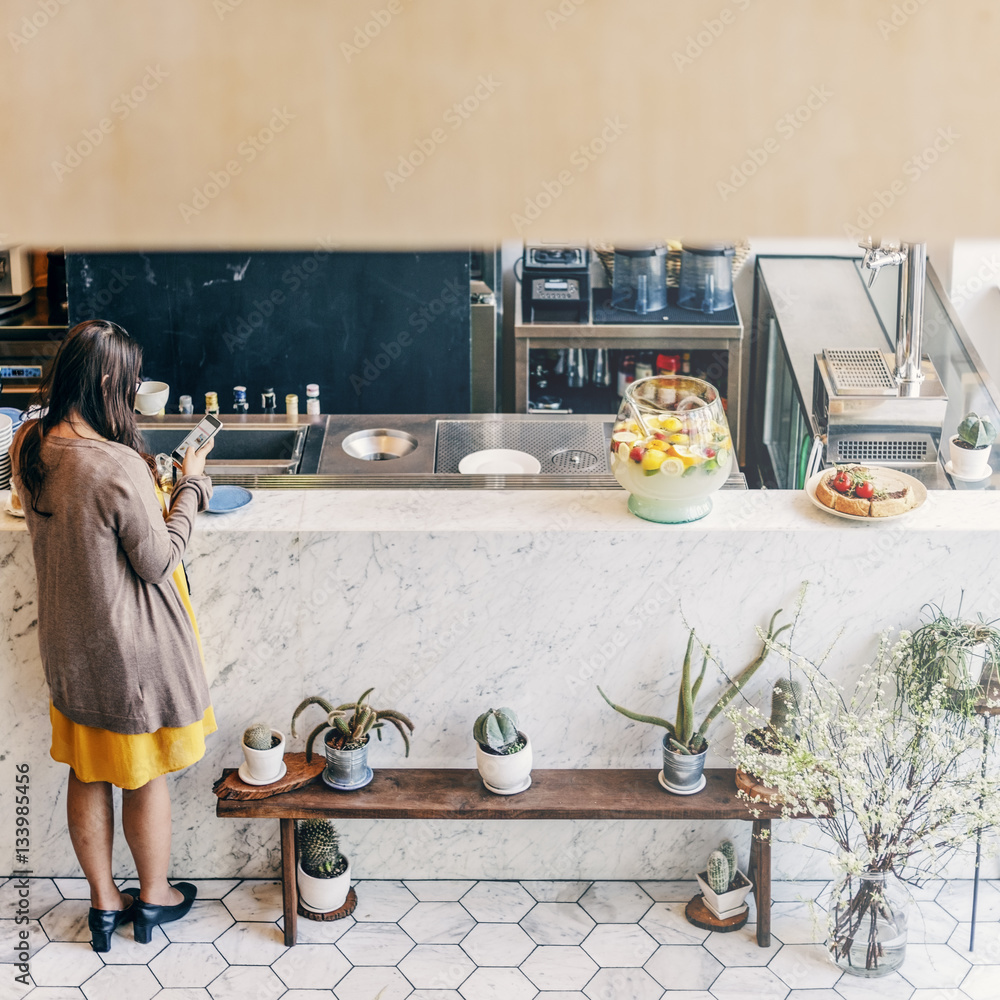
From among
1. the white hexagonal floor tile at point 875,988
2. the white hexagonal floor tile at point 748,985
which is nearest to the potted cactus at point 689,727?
the white hexagonal floor tile at point 748,985

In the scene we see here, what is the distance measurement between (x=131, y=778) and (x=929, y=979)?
5.73ft

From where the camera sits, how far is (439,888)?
2.84 metres

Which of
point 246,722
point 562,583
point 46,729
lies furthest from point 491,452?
point 46,729

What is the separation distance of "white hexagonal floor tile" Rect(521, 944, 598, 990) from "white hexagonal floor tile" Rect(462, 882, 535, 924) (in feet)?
0.42

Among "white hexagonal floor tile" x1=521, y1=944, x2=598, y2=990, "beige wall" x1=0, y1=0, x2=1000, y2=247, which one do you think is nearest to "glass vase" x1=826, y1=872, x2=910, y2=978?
"white hexagonal floor tile" x1=521, y1=944, x2=598, y2=990

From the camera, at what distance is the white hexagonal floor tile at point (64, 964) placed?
2.56 metres

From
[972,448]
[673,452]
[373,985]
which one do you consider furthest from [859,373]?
[373,985]

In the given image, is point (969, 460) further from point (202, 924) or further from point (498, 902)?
point (202, 924)

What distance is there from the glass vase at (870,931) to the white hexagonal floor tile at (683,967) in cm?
27

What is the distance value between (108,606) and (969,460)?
219cm

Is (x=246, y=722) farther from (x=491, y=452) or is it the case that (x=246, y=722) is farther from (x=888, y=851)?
(x=888, y=851)

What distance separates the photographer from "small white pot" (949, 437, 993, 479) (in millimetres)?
3098

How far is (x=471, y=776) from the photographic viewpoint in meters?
2.66

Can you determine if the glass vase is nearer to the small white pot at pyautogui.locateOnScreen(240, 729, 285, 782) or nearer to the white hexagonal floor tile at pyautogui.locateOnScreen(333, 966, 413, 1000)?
the white hexagonal floor tile at pyautogui.locateOnScreen(333, 966, 413, 1000)
